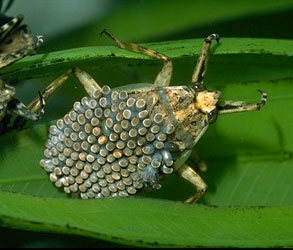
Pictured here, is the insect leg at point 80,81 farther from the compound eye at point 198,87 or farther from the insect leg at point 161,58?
the compound eye at point 198,87

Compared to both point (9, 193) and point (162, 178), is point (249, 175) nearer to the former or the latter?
point (162, 178)

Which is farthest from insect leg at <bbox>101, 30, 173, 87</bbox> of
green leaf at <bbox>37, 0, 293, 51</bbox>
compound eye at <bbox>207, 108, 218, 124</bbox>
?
green leaf at <bbox>37, 0, 293, 51</bbox>

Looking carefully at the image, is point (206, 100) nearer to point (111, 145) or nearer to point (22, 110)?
point (111, 145)

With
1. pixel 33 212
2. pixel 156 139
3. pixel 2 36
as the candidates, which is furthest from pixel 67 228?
pixel 2 36

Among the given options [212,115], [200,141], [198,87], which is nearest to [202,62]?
[198,87]

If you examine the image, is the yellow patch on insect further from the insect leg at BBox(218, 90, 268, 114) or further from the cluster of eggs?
the cluster of eggs
